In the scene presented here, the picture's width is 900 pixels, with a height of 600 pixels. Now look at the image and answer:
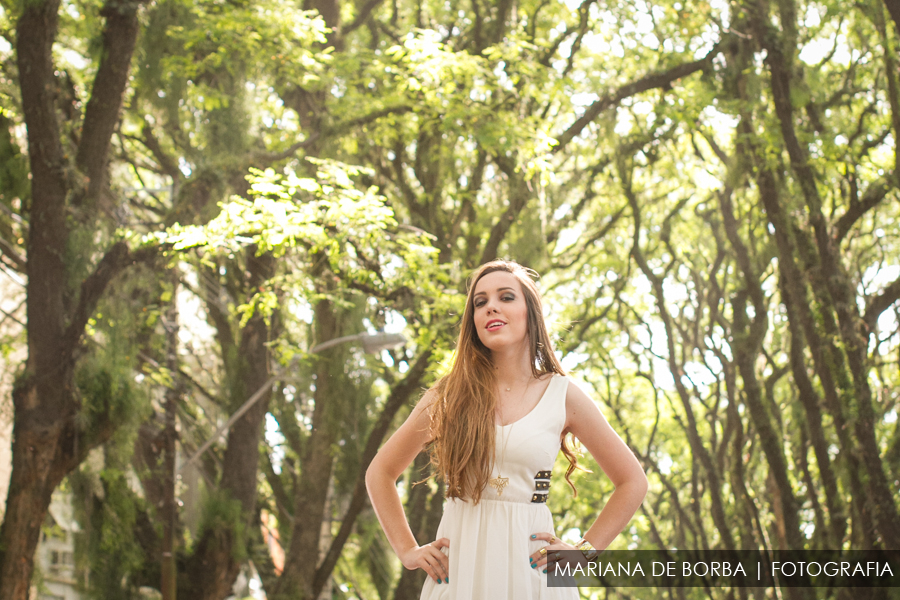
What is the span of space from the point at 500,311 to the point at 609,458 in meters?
0.62

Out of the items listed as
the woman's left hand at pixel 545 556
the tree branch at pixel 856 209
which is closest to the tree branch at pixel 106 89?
the woman's left hand at pixel 545 556

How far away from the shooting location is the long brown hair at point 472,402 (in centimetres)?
273

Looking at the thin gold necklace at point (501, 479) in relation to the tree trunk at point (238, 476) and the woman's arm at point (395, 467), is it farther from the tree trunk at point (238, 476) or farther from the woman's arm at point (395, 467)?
the tree trunk at point (238, 476)

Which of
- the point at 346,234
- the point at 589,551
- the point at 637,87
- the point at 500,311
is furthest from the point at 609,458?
the point at 637,87

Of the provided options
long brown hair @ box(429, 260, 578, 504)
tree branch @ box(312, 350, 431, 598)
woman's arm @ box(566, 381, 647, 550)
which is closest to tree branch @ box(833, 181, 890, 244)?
tree branch @ box(312, 350, 431, 598)

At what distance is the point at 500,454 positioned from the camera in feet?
8.98

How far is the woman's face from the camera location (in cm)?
294

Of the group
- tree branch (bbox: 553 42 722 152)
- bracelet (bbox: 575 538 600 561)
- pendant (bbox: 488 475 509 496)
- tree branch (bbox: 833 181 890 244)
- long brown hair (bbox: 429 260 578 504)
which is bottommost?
bracelet (bbox: 575 538 600 561)

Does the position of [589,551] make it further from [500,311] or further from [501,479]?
[500,311]

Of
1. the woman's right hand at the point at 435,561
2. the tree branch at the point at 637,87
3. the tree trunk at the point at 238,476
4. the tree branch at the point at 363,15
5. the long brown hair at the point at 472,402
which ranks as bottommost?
the woman's right hand at the point at 435,561

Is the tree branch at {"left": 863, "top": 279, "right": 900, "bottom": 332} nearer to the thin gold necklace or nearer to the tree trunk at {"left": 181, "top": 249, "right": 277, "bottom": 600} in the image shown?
the tree trunk at {"left": 181, "top": 249, "right": 277, "bottom": 600}

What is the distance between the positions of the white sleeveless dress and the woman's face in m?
0.25

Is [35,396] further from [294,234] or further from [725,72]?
[725,72]

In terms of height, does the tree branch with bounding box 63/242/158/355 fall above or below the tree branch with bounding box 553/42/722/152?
below
